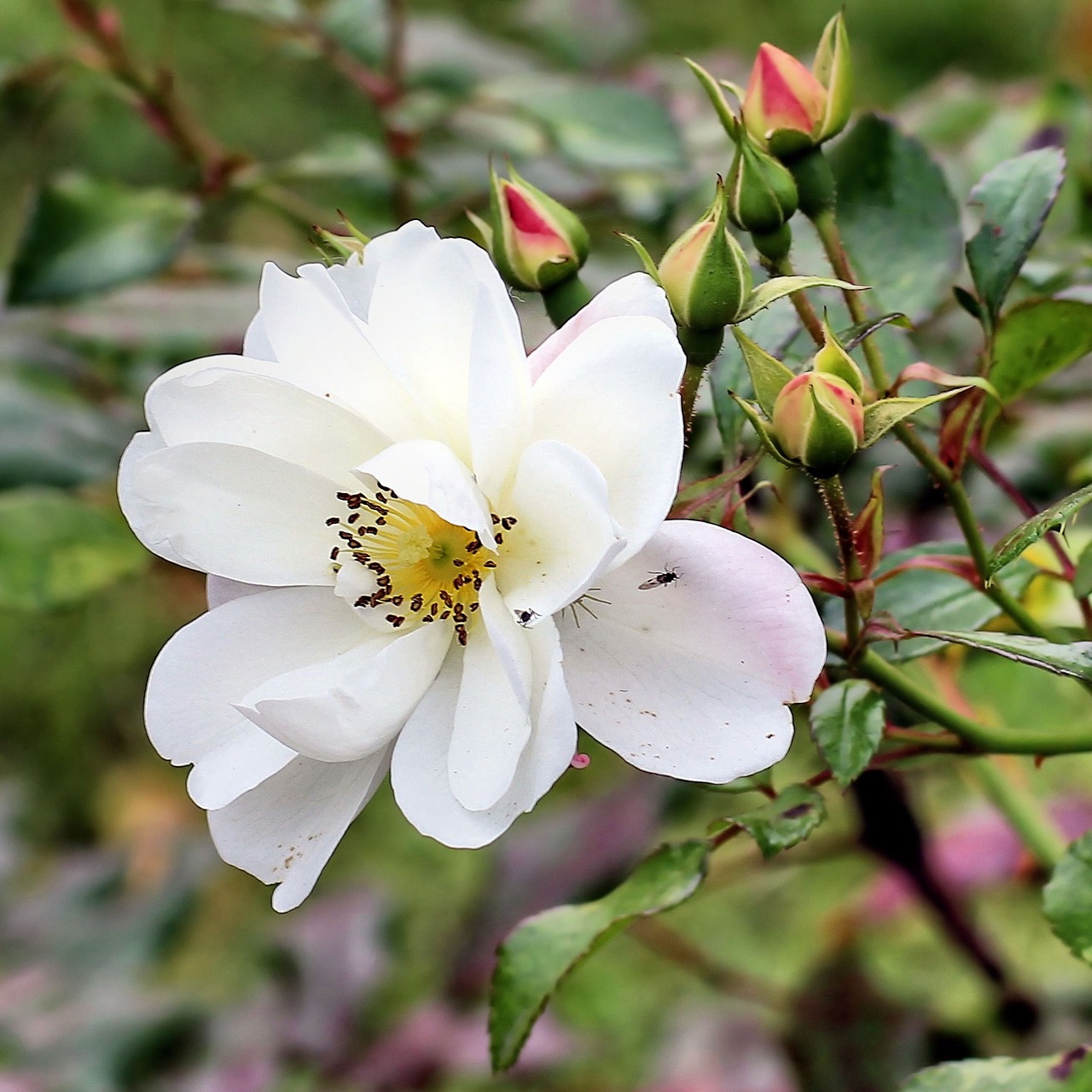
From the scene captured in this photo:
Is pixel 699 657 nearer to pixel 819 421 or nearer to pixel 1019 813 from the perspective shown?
pixel 819 421

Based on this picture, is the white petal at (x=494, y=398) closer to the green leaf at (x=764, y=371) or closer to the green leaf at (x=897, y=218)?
the green leaf at (x=764, y=371)

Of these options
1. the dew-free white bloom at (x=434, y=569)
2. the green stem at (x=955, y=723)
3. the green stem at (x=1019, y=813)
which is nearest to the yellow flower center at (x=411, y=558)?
the dew-free white bloom at (x=434, y=569)

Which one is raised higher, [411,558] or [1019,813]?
[411,558]

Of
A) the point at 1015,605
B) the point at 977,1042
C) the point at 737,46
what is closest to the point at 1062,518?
the point at 1015,605

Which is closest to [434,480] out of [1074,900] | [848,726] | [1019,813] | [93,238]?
[848,726]

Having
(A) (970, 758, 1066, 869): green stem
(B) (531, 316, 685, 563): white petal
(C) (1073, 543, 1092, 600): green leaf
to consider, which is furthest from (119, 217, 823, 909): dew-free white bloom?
(A) (970, 758, 1066, 869): green stem

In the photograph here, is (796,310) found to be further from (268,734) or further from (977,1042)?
(977,1042)
